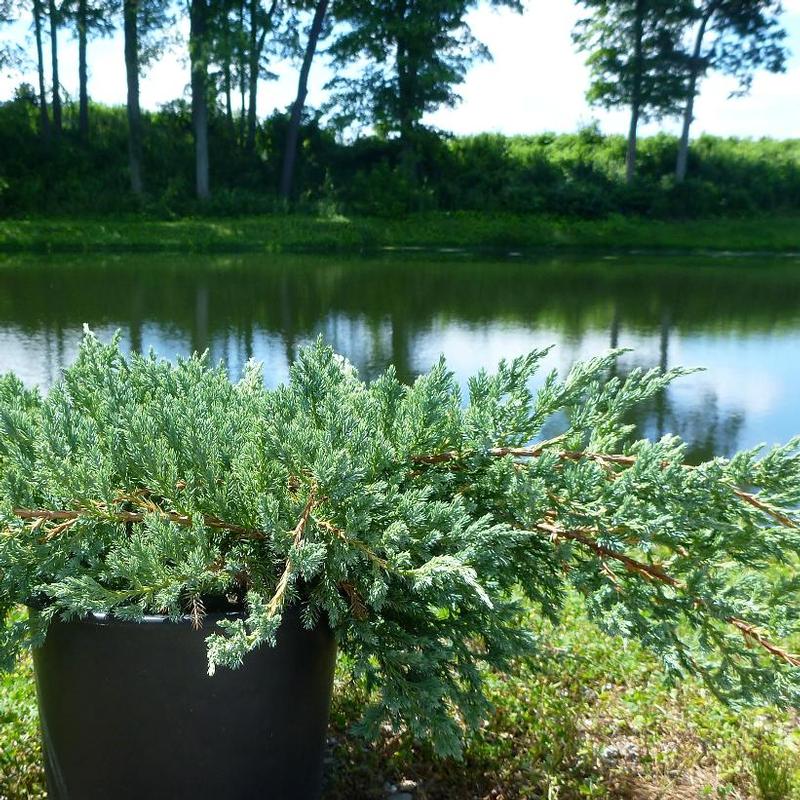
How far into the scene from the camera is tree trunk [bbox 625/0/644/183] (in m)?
28.7

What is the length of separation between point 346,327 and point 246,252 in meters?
10.7

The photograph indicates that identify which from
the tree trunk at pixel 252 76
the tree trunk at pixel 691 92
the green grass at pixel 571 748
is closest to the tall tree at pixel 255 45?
the tree trunk at pixel 252 76

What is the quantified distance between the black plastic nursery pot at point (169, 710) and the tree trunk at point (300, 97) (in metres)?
26.2

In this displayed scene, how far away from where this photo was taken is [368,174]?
28.7m

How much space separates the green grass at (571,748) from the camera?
8.32 feet

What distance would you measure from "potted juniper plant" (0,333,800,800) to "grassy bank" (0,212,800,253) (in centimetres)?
2001

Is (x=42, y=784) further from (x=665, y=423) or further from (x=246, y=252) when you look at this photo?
(x=246, y=252)

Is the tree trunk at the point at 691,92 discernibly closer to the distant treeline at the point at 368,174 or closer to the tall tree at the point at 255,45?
the distant treeline at the point at 368,174

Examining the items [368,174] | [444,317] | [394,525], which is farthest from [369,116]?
[394,525]

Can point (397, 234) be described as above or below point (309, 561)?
below

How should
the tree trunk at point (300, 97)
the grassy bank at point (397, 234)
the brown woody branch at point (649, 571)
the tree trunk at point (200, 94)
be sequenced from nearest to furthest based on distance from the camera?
the brown woody branch at point (649, 571)
the grassy bank at point (397, 234)
the tree trunk at point (200, 94)
the tree trunk at point (300, 97)

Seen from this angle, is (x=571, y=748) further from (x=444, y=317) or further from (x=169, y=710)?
(x=444, y=317)

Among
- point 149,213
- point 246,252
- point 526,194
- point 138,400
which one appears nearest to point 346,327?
point 138,400

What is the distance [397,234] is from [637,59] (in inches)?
430
